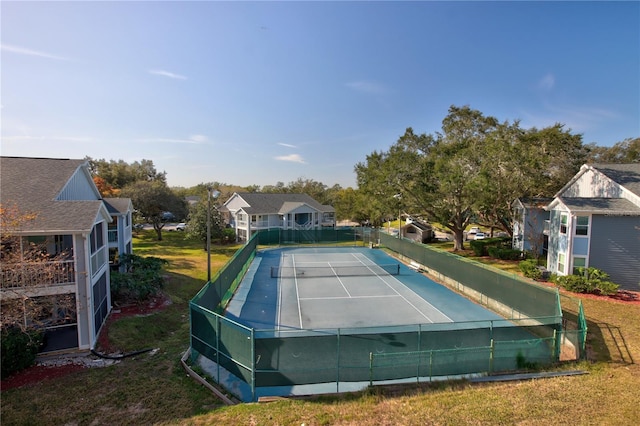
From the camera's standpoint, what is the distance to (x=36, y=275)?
35.4 ft

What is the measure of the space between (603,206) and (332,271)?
17.0 meters

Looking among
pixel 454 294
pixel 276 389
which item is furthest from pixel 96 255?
pixel 454 294

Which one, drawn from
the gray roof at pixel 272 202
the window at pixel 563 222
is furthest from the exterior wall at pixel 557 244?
the gray roof at pixel 272 202

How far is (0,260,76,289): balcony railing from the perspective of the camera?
9922mm

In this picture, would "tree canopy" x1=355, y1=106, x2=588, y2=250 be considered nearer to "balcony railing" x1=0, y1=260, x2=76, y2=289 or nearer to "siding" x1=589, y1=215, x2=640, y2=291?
"siding" x1=589, y1=215, x2=640, y2=291

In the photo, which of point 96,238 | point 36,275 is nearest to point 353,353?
point 36,275

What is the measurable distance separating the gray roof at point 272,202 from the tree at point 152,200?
9486 mm

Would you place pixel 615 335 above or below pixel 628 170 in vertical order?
below

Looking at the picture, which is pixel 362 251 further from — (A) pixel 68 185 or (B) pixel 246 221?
(A) pixel 68 185

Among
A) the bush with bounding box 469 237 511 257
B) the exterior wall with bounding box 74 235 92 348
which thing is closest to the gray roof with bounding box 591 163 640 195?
the bush with bounding box 469 237 511 257

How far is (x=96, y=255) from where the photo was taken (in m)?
13.1

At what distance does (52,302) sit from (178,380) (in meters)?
5.03

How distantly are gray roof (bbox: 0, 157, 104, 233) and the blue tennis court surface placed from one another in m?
7.19

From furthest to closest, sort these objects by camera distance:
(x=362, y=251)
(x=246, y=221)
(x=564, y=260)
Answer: (x=246, y=221) < (x=362, y=251) < (x=564, y=260)
